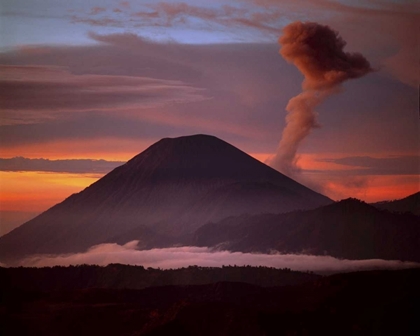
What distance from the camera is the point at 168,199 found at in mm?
110562

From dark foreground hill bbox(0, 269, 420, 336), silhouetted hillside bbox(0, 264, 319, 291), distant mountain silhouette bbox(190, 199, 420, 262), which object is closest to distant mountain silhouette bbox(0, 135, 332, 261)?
distant mountain silhouette bbox(190, 199, 420, 262)

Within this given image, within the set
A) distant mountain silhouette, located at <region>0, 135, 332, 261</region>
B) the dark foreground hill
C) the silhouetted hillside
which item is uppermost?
distant mountain silhouette, located at <region>0, 135, 332, 261</region>

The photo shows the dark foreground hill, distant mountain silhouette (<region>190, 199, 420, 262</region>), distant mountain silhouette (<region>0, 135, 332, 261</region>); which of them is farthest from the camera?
distant mountain silhouette (<region>0, 135, 332, 261</region>)

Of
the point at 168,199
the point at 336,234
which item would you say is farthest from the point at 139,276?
the point at 168,199

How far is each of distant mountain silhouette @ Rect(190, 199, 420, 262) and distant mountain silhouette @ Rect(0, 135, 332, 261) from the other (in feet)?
19.8

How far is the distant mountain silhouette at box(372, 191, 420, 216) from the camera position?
99625mm

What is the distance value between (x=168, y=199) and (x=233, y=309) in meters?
59.6

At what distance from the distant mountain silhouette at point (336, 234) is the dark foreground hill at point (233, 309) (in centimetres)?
3151

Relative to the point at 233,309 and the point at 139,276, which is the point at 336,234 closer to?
the point at 139,276

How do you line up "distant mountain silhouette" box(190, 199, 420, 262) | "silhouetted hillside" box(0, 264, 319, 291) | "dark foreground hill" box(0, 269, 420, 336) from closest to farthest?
"dark foreground hill" box(0, 269, 420, 336) < "silhouetted hillside" box(0, 264, 319, 291) < "distant mountain silhouette" box(190, 199, 420, 262)

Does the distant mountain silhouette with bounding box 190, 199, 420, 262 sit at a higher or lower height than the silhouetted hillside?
higher

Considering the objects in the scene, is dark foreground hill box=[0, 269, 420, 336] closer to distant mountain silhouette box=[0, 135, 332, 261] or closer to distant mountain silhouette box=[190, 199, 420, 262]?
distant mountain silhouette box=[190, 199, 420, 262]

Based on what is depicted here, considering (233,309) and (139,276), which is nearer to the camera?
(233,309)

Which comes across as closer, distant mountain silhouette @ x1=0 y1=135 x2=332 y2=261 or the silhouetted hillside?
the silhouetted hillside
